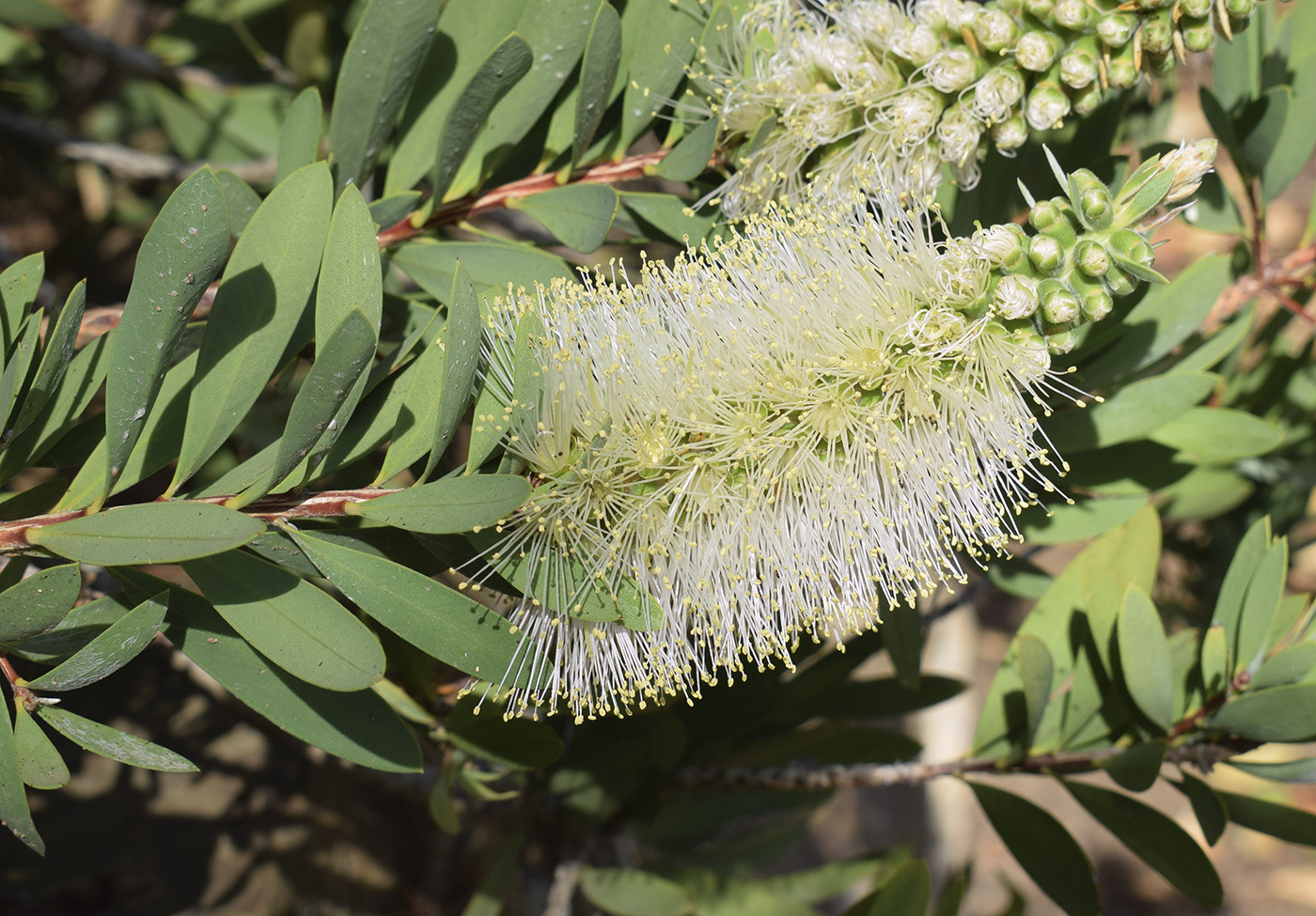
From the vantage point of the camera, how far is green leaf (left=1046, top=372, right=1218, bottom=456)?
1213 mm

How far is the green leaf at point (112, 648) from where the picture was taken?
2.69 ft

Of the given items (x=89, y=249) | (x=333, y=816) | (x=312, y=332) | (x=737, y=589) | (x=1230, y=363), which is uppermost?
(x=312, y=332)

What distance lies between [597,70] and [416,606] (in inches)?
26.2

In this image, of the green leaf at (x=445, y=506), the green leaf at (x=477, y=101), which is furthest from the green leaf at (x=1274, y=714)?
the green leaf at (x=477, y=101)

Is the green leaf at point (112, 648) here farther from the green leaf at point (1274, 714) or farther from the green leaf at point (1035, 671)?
the green leaf at point (1274, 714)

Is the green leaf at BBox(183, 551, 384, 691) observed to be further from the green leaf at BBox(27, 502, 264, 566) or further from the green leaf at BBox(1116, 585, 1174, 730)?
the green leaf at BBox(1116, 585, 1174, 730)

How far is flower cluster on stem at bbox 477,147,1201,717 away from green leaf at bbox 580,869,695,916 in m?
0.54

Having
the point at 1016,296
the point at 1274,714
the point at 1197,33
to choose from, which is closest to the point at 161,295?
the point at 1016,296

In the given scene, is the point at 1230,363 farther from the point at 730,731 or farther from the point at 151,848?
the point at 151,848

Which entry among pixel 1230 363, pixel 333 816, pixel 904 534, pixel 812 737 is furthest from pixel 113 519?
pixel 1230 363

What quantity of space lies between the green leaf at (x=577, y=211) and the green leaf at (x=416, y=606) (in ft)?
1.47

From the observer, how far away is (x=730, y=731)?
1.60 metres

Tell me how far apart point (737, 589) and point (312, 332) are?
582 mm

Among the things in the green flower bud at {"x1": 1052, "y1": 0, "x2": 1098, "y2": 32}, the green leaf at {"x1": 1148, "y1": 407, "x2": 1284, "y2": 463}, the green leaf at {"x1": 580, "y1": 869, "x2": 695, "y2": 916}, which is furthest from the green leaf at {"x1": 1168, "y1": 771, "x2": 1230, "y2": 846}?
the green flower bud at {"x1": 1052, "y1": 0, "x2": 1098, "y2": 32}
